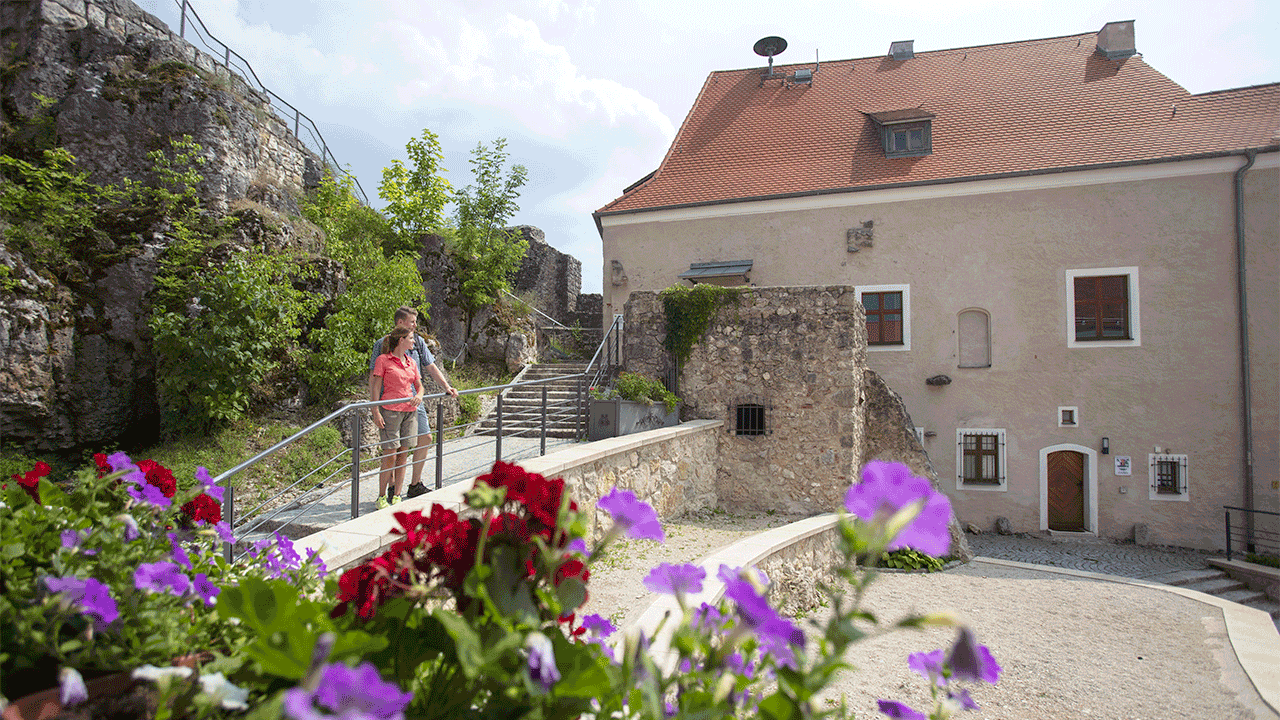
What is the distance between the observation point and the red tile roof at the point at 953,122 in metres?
12.7

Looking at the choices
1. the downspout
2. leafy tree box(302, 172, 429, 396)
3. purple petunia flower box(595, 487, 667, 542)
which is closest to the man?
purple petunia flower box(595, 487, 667, 542)

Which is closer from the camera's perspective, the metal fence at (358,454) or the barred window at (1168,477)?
the metal fence at (358,454)

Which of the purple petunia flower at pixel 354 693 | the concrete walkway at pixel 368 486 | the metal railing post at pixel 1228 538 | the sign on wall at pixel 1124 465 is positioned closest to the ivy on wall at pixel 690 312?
the concrete walkway at pixel 368 486

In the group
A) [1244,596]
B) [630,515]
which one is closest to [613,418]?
[630,515]

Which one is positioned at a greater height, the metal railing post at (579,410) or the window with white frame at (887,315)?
the window with white frame at (887,315)

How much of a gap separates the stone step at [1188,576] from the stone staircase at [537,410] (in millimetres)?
10239

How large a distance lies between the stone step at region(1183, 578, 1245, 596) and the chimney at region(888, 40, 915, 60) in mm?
14241

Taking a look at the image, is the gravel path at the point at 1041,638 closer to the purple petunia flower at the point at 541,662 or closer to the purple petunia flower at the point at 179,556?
the purple petunia flower at the point at 179,556

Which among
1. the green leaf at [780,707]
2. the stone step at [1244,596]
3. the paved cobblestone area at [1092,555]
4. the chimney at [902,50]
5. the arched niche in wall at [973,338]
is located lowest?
the stone step at [1244,596]

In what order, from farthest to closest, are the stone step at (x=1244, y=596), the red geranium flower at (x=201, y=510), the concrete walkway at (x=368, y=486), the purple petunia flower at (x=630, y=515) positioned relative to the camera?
the stone step at (x=1244, y=596)
the concrete walkway at (x=368, y=486)
the red geranium flower at (x=201, y=510)
the purple petunia flower at (x=630, y=515)

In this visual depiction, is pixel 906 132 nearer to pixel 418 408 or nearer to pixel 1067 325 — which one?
pixel 1067 325

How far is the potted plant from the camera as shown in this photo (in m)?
7.84

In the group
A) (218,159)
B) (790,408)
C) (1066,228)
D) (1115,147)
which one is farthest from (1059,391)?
(218,159)

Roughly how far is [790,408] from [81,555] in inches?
349
